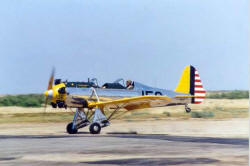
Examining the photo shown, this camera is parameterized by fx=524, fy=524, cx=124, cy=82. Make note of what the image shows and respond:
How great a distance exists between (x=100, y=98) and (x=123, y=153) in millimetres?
10475

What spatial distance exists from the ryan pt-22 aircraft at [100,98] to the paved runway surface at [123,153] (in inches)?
199

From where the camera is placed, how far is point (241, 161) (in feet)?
45.2

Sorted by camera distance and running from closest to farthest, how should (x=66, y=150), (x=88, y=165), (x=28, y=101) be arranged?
(x=88, y=165)
(x=66, y=150)
(x=28, y=101)

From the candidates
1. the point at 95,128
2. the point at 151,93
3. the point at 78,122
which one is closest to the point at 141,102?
the point at 151,93

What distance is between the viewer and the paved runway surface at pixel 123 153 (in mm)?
13852

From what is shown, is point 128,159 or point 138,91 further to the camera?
point 138,91

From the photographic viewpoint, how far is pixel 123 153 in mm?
15773

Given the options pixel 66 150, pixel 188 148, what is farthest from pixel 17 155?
pixel 188 148

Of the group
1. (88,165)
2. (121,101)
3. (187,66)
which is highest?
(187,66)

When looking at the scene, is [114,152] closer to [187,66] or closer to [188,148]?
[188,148]

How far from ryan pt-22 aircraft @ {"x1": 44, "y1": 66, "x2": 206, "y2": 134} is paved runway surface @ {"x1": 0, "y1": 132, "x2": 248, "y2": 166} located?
5.06m

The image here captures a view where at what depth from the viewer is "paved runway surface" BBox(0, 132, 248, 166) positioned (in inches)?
545

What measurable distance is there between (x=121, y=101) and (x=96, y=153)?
9346 millimetres

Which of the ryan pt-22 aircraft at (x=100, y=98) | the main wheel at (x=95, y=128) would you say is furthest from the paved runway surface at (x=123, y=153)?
the ryan pt-22 aircraft at (x=100, y=98)
